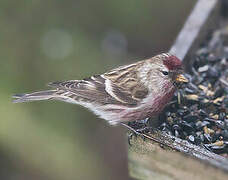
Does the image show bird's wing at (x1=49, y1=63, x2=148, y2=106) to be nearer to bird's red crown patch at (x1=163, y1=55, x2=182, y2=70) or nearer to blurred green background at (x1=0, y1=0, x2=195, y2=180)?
bird's red crown patch at (x1=163, y1=55, x2=182, y2=70)

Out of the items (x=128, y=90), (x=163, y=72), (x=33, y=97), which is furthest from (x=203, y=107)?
(x=33, y=97)

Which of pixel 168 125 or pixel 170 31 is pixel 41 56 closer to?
pixel 170 31

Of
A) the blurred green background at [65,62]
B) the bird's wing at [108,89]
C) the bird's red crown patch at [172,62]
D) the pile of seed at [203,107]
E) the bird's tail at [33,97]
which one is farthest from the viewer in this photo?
the blurred green background at [65,62]

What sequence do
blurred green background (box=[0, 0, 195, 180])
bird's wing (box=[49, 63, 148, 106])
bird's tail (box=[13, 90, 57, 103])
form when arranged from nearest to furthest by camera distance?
bird's wing (box=[49, 63, 148, 106])
bird's tail (box=[13, 90, 57, 103])
blurred green background (box=[0, 0, 195, 180])

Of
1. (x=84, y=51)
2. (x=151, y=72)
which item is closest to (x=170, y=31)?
(x=84, y=51)

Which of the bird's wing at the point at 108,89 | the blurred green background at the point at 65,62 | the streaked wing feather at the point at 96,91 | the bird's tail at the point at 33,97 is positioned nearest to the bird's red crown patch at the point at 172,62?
the bird's wing at the point at 108,89

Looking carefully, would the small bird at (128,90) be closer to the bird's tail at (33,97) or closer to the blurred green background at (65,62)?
the bird's tail at (33,97)

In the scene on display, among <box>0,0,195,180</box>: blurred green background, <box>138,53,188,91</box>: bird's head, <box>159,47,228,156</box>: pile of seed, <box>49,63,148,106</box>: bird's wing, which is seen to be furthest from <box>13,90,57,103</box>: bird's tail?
<box>0,0,195,180</box>: blurred green background

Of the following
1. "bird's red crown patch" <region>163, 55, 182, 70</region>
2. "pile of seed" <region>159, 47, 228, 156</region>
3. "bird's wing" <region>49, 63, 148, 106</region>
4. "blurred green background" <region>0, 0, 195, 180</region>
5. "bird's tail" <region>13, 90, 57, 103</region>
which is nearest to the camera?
"pile of seed" <region>159, 47, 228, 156</region>
